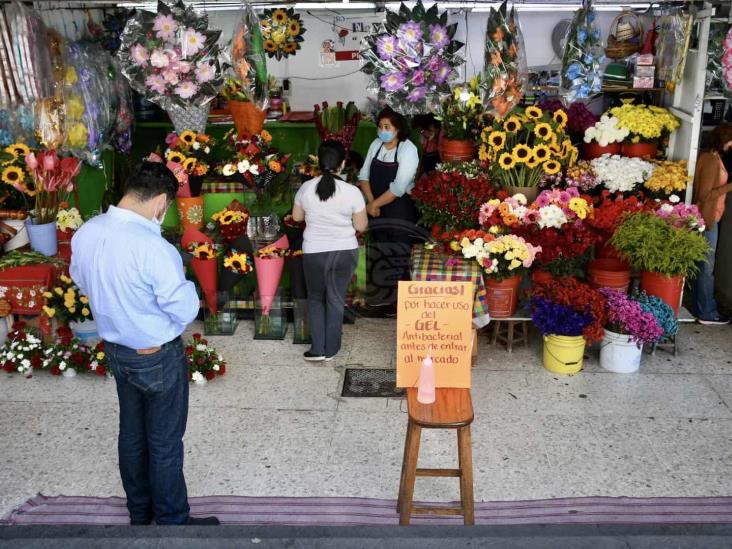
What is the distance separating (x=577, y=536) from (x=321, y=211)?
3.25 m

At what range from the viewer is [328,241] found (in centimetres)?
502

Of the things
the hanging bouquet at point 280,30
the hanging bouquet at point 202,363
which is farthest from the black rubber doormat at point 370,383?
the hanging bouquet at point 280,30

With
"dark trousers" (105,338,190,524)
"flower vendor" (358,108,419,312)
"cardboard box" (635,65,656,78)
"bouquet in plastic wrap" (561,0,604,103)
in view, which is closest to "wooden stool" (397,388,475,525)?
"dark trousers" (105,338,190,524)

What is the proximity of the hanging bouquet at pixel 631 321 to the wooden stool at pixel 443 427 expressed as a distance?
2079mm

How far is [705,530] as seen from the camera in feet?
6.97

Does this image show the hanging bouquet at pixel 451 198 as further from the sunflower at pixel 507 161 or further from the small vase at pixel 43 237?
the small vase at pixel 43 237

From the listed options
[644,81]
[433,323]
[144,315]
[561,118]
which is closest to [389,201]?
[561,118]

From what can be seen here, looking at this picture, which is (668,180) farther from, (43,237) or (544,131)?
(43,237)

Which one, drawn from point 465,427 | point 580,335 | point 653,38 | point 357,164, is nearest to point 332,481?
point 465,427

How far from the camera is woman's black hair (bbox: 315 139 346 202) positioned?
473 centimetres

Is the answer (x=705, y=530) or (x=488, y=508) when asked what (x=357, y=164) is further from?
(x=705, y=530)

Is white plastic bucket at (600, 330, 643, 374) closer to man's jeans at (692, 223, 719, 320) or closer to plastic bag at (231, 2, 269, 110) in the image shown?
man's jeans at (692, 223, 719, 320)

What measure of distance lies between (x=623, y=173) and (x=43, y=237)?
4158 mm

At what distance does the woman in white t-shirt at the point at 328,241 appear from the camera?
16.0ft
